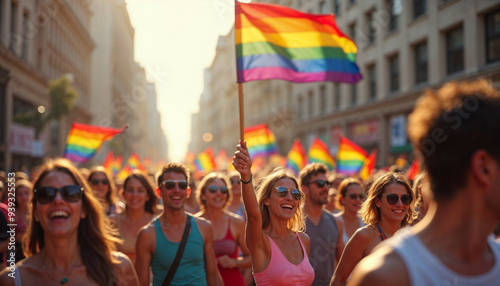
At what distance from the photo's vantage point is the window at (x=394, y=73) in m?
26.5

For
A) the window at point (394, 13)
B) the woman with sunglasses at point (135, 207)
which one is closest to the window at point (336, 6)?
the window at point (394, 13)

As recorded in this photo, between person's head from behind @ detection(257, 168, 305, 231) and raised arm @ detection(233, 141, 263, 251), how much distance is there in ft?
1.60

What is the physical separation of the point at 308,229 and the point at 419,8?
69.7 feet

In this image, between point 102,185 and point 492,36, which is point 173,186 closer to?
point 102,185

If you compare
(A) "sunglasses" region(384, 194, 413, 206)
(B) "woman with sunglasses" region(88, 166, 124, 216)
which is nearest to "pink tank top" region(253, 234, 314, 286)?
(A) "sunglasses" region(384, 194, 413, 206)

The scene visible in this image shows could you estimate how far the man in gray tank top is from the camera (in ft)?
17.2

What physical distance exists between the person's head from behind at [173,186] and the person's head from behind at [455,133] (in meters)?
3.31

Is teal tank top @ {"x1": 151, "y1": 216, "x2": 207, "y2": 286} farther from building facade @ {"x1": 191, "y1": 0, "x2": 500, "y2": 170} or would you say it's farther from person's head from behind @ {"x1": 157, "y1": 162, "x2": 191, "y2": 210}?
building facade @ {"x1": 191, "y1": 0, "x2": 500, "y2": 170}

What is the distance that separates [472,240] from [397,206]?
2549 mm

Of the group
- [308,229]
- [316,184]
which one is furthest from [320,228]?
[316,184]

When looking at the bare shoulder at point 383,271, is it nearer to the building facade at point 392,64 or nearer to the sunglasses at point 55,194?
the sunglasses at point 55,194

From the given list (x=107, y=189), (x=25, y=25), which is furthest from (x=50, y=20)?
(x=107, y=189)

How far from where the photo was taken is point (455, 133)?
70.2 inches

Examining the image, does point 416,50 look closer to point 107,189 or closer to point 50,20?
point 107,189
